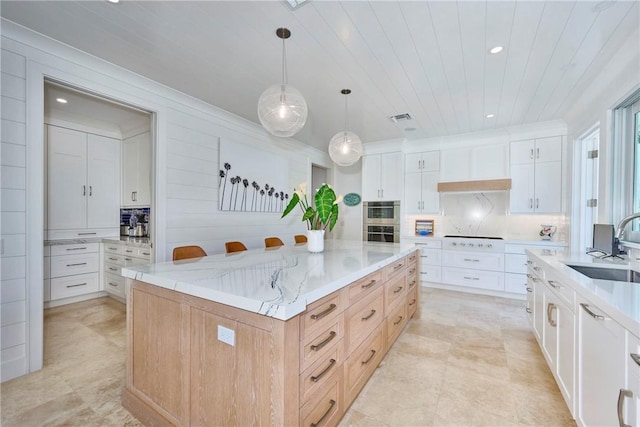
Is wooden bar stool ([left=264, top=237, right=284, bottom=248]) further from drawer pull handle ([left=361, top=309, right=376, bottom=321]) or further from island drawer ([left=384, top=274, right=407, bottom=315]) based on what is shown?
drawer pull handle ([left=361, top=309, right=376, bottom=321])

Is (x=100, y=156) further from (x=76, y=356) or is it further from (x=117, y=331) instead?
(x=76, y=356)

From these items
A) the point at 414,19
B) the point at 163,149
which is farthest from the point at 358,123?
the point at 163,149

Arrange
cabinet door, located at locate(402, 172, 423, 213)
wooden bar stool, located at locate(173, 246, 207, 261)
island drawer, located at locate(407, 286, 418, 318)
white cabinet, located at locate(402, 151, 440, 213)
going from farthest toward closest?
cabinet door, located at locate(402, 172, 423, 213) < white cabinet, located at locate(402, 151, 440, 213) < island drawer, located at locate(407, 286, 418, 318) < wooden bar stool, located at locate(173, 246, 207, 261)

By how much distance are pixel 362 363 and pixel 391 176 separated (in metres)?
3.96

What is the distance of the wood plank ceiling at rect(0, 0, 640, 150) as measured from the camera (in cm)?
188

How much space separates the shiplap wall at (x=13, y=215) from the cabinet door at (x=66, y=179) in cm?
226

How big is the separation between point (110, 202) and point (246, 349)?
180 inches

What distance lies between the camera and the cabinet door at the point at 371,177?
17.6ft

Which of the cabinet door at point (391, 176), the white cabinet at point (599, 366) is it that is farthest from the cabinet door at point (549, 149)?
the white cabinet at point (599, 366)

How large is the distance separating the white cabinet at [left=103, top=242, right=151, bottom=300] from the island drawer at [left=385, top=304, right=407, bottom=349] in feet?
9.91

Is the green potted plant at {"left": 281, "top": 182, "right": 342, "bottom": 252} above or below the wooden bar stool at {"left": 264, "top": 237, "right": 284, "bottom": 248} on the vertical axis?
above

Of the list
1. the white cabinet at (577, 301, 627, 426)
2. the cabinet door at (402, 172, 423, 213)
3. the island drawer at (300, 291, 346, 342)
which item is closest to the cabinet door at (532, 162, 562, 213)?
the cabinet door at (402, 172, 423, 213)

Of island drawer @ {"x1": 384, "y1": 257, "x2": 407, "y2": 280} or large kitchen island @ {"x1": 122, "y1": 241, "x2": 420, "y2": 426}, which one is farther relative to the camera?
island drawer @ {"x1": 384, "y1": 257, "x2": 407, "y2": 280}

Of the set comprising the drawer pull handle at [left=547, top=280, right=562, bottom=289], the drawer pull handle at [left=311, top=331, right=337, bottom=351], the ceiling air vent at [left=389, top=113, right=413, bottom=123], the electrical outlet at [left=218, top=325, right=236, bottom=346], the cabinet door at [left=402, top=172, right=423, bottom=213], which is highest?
the ceiling air vent at [left=389, top=113, right=413, bottom=123]
